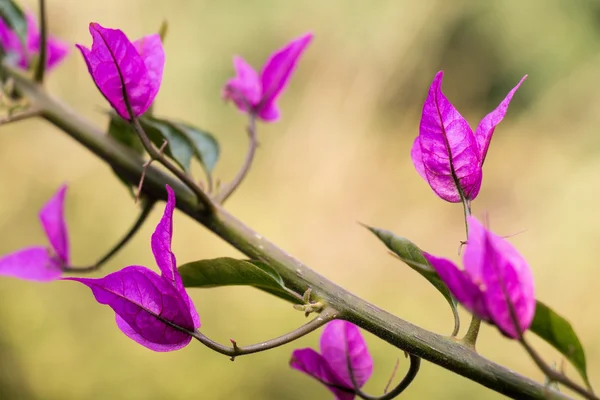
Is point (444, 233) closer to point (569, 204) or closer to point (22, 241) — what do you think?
point (569, 204)

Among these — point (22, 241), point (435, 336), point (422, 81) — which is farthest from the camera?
point (422, 81)

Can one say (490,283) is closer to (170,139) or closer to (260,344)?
(260,344)

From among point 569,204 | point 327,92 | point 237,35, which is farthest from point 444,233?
point 237,35

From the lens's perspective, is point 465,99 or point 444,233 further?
point 465,99

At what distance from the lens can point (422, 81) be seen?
228cm

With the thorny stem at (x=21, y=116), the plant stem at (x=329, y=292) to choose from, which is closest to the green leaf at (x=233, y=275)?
the plant stem at (x=329, y=292)

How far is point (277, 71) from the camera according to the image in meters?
0.33

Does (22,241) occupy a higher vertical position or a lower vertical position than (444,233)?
lower

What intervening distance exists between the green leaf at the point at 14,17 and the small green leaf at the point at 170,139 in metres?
0.12

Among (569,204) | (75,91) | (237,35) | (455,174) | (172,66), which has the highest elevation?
(455,174)

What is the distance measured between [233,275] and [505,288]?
0.08 metres

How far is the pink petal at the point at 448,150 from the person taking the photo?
0.20 meters

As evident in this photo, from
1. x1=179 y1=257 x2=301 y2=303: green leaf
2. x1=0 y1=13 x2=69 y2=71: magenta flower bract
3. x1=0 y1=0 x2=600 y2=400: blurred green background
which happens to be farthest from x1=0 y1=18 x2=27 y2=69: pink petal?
x1=0 y1=0 x2=600 y2=400: blurred green background

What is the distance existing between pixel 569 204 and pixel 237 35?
1301mm
